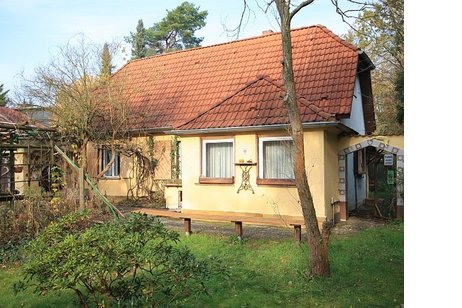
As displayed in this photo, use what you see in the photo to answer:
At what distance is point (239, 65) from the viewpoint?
57.7 feet

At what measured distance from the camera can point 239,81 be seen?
54.7 ft

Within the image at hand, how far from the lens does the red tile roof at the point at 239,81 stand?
12.6m

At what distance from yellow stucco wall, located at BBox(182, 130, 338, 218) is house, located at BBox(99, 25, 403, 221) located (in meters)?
0.03

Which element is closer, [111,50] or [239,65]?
[111,50]

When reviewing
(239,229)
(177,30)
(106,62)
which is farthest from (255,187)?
(177,30)

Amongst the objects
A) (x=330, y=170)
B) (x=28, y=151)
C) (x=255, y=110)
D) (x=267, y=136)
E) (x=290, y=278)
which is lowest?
(x=290, y=278)

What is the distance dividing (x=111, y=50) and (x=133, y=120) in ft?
9.76

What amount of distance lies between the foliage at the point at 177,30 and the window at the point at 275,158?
108 ft

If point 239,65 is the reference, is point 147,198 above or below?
below

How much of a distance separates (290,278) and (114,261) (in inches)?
151

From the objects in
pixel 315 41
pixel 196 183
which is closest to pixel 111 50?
pixel 196 183

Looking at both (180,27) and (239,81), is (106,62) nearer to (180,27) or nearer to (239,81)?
(239,81)

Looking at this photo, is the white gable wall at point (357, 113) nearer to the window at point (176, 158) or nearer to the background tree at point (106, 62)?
the window at point (176, 158)

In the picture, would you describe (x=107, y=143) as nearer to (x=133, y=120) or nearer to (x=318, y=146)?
(x=133, y=120)
